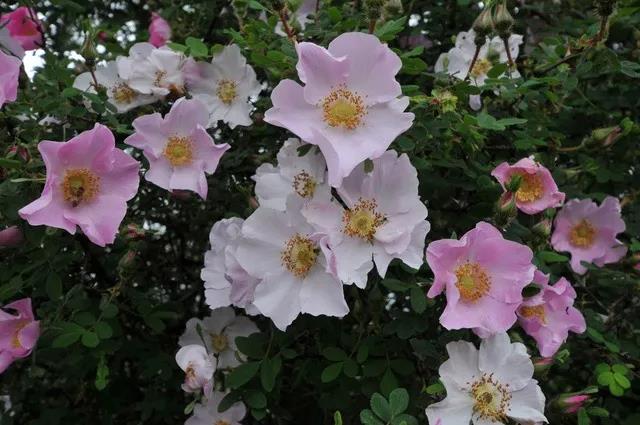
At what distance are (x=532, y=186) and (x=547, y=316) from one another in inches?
11.3

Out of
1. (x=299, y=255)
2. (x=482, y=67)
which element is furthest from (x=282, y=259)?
(x=482, y=67)

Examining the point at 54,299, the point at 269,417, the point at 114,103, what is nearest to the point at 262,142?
the point at 114,103

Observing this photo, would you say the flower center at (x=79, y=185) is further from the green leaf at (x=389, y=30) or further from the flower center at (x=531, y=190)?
the flower center at (x=531, y=190)

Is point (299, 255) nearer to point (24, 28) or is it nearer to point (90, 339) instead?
point (90, 339)

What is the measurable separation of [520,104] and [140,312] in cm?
113

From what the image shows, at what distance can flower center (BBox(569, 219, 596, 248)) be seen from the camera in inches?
78.2

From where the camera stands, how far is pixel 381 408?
139cm

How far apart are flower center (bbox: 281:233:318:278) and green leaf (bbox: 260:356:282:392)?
0.91ft

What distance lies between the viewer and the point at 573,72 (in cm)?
179

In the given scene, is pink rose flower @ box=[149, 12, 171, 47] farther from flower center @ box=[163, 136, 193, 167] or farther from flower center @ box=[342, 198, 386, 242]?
flower center @ box=[342, 198, 386, 242]

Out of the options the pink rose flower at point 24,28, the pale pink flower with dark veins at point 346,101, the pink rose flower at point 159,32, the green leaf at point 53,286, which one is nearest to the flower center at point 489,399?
the pale pink flower with dark veins at point 346,101

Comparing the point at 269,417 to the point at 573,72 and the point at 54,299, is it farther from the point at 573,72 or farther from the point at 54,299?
the point at 573,72

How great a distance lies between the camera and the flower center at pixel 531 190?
1.63m

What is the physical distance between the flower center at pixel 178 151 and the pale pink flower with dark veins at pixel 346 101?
1.01ft
